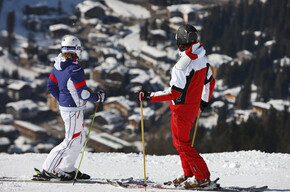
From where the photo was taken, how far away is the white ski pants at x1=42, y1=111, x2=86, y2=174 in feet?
15.4

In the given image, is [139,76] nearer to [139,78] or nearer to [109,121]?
[139,78]

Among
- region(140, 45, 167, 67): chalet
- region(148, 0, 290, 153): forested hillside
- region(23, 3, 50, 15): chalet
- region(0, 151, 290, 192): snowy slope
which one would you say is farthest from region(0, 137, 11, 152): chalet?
region(23, 3, 50, 15): chalet

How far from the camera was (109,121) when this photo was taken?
42.0 m

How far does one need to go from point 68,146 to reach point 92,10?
3094 inches

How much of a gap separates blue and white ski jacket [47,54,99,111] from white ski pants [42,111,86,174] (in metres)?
0.11

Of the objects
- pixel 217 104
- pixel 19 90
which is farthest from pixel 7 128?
pixel 217 104

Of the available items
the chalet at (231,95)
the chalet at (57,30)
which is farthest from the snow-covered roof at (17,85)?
the chalet at (231,95)

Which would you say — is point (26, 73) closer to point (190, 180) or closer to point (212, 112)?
point (212, 112)

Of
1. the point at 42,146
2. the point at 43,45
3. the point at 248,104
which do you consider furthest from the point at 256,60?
the point at 42,146

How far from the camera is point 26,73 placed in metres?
54.7

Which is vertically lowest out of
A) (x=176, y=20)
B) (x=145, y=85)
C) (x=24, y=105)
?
(x=24, y=105)

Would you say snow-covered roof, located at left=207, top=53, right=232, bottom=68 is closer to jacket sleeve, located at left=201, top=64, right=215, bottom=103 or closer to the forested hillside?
the forested hillside

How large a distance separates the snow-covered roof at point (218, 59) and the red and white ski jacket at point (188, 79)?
5444cm

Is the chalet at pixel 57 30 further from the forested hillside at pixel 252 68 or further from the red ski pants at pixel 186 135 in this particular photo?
the red ski pants at pixel 186 135
